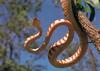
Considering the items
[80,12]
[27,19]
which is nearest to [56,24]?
[80,12]

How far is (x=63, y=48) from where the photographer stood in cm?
145

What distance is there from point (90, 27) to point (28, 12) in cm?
1941

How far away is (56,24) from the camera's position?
5.10 feet

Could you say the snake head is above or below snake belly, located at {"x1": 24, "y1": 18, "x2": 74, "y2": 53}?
above

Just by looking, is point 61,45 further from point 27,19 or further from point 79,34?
point 27,19

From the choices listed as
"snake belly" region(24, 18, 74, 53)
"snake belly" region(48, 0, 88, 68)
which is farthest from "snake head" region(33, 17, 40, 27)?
"snake belly" region(48, 0, 88, 68)

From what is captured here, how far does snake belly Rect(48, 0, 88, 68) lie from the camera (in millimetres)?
1419

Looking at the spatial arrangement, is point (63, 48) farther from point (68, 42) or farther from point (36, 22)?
point (36, 22)

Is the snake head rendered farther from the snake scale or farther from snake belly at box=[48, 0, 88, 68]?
snake belly at box=[48, 0, 88, 68]

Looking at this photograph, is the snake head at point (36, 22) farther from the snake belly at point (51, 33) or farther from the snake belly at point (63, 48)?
the snake belly at point (63, 48)

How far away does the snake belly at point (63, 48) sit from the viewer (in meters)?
1.42

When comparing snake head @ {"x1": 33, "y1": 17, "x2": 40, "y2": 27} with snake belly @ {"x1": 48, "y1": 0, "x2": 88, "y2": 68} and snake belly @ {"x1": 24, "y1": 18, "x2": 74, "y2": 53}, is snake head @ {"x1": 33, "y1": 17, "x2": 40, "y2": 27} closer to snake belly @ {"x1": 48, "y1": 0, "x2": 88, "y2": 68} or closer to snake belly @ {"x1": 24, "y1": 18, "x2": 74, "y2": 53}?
snake belly @ {"x1": 24, "y1": 18, "x2": 74, "y2": 53}

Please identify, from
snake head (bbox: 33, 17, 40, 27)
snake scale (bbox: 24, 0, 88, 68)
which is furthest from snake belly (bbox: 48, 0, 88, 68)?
snake head (bbox: 33, 17, 40, 27)

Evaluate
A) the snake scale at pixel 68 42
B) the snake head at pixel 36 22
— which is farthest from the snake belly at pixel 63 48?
the snake head at pixel 36 22
